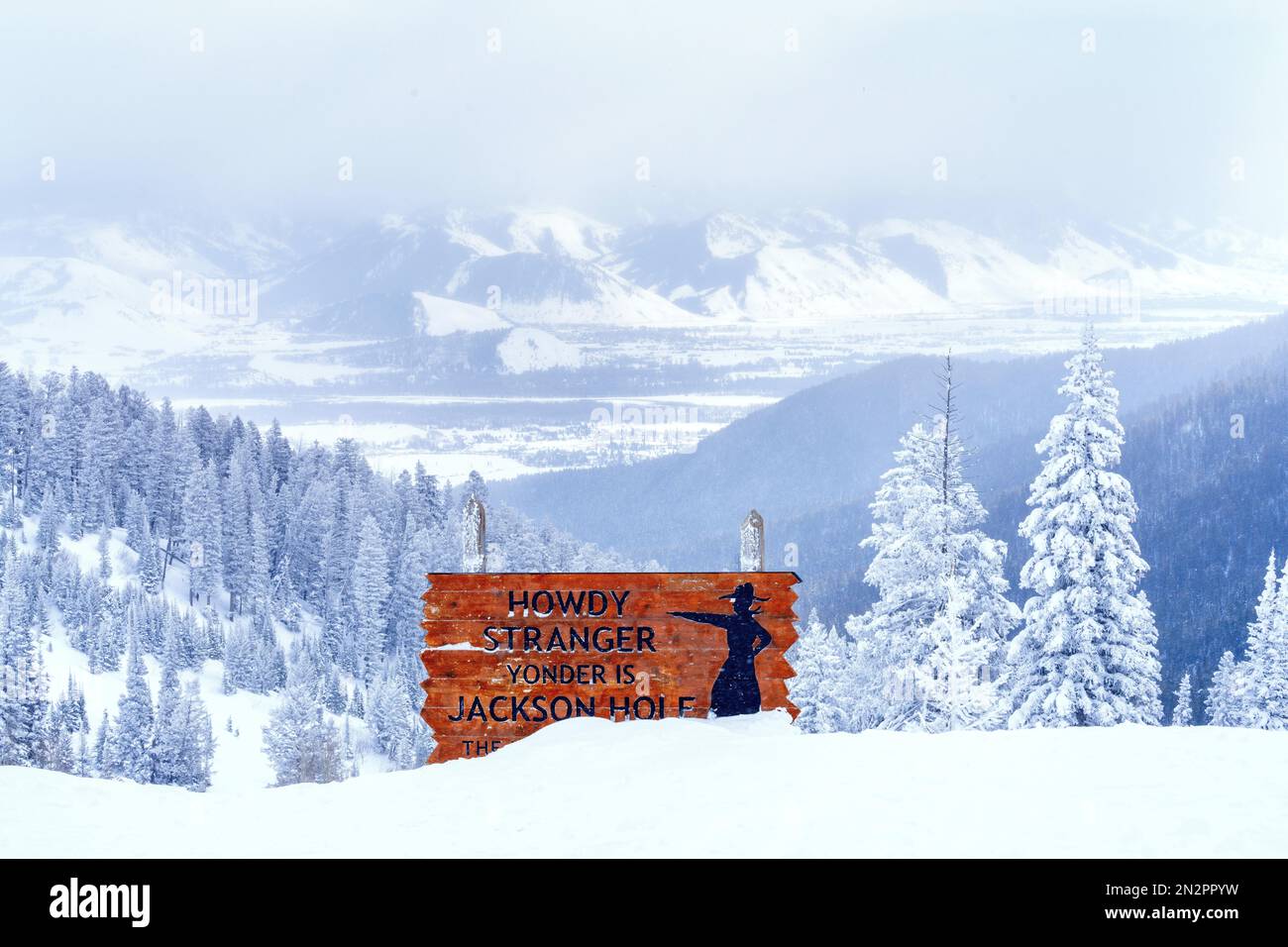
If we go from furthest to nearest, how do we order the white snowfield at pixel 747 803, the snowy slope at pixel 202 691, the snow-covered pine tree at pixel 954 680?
the snowy slope at pixel 202 691
the snow-covered pine tree at pixel 954 680
the white snowfield at pixel 747 803

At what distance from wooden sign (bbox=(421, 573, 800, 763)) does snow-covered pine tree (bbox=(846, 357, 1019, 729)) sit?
1191 cm

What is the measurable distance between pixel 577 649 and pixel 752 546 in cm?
246

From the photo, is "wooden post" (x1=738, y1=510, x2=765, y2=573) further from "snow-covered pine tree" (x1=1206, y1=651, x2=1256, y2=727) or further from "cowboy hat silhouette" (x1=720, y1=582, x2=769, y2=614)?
"snow-covered pine tree" (x1=1206, y1=651, x2=1256, y2=727)

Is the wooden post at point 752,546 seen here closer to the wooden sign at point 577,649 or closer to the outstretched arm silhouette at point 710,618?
the wooden sign at point 577,649

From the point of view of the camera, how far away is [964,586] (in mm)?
25594

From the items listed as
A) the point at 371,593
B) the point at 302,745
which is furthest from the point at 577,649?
the point at 371,593

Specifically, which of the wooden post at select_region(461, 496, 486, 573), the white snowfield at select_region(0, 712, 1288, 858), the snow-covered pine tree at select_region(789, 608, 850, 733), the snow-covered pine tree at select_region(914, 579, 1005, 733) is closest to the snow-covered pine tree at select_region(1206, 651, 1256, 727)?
the snow-covered pine tree at select_region(914, 579, 1005, 733)

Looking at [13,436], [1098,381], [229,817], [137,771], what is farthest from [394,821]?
[13,436]

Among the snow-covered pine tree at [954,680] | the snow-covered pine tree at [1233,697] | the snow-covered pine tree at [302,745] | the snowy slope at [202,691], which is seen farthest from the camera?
the snowy slope at [202,691]

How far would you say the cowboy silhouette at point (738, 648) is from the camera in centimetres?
1426

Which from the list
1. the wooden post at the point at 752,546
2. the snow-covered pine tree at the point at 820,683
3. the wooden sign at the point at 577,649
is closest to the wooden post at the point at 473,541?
the wooden sign at the point at 577,649

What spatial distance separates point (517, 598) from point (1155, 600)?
180m

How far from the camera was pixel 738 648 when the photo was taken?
46.9 ft

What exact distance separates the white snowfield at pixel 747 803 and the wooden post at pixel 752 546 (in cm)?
222
